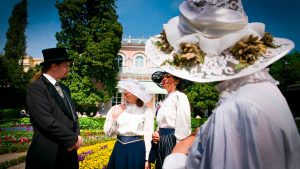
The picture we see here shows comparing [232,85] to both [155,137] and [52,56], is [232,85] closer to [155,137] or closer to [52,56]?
[52,56]

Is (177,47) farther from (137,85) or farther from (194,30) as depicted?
(137,85)

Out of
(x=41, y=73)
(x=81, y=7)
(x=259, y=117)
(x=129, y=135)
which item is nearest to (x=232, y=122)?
(x=259, y=117)

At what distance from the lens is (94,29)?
3055 cm

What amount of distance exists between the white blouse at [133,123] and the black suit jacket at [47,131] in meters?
1.34

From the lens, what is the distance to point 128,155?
4668 millimetres

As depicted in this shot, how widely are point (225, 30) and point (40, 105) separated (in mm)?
2549

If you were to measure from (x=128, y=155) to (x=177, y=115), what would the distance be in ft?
3.56

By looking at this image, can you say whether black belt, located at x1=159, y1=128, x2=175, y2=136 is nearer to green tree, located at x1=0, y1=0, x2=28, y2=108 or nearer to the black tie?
the black tie

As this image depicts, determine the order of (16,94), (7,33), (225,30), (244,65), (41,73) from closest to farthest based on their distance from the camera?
(244,65) → (225,30) → (41,73) → (16,94) → (7,33)

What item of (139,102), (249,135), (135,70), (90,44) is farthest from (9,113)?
(249,135)

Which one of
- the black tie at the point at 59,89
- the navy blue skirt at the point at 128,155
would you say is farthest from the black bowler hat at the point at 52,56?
the navy blue skirt at the point at 128,155

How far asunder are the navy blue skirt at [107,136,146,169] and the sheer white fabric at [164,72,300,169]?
11.5 feet

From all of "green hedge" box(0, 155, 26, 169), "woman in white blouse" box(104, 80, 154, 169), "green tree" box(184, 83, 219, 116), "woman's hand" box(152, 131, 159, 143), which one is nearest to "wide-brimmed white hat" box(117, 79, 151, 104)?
"woman in white blouse" box(104, 80, 154, 169)

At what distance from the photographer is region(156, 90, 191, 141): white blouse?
4164 mm
